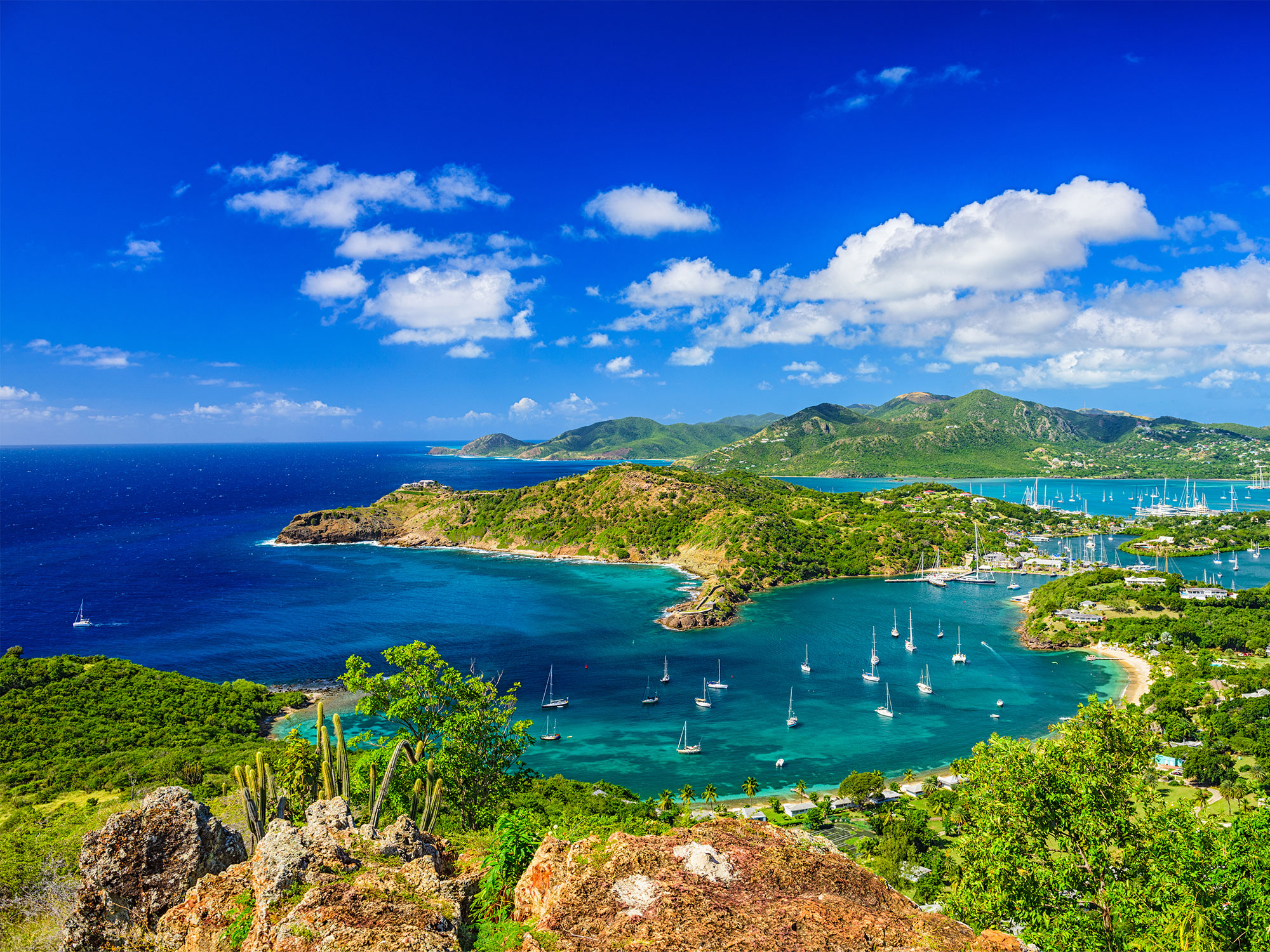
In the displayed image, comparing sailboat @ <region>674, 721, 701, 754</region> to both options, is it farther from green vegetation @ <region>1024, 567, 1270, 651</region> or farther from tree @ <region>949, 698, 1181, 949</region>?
green vegetation @ <region>1024, 567, 1270, 651</region>

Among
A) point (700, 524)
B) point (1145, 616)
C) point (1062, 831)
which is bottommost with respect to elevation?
point (1145, 616)

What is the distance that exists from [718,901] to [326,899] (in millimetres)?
5712

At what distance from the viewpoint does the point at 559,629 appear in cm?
8144

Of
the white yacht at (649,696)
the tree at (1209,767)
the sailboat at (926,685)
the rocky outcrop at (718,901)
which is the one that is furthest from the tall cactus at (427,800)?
the sailboat at (926,685)

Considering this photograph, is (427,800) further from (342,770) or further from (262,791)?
(262,791)

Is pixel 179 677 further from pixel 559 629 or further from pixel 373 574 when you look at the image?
pixel 373 574

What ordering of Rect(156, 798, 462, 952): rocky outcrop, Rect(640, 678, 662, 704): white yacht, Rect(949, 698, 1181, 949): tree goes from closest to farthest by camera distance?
Rect(156, 798, 462, 952): rocky outcrop, Rect(949, 698, 1181, 949): tree, Rect(640, 678, 662, 704): white yacht

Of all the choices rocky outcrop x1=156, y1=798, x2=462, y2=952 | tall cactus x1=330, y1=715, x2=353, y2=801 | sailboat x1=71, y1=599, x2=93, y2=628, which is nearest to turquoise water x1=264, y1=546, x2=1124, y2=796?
sailboat x1=71, y1=599, x2=93, y2=628

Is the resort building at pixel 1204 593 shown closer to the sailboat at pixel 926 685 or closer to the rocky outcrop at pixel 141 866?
the sailboat at pixel 926 685

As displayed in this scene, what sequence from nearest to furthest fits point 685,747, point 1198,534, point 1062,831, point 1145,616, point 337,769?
point 1062,831, point 337,769, point 685,747, point 1145,616, point 1198,534

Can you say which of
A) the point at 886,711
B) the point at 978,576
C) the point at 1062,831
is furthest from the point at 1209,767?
the point at 978,576

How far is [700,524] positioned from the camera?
129m

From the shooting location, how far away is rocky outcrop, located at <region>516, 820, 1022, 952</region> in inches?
328

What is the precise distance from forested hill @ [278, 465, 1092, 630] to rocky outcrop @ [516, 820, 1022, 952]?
94499 mm
